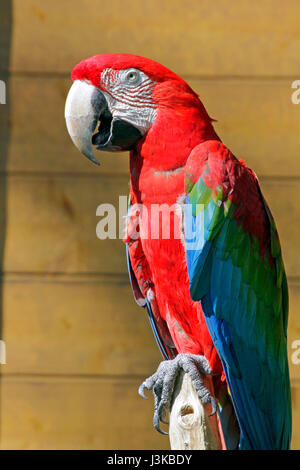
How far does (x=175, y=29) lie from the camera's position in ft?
4.82

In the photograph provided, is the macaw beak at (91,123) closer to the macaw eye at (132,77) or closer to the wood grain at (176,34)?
the macaw eye at (132,77)

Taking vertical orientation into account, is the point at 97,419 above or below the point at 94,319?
below

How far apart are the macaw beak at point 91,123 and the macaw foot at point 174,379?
365 mm

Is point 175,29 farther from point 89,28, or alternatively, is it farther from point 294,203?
point 294,203

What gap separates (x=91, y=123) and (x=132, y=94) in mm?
88

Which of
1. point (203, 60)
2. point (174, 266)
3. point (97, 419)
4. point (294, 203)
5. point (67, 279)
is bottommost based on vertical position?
point (97, 419)

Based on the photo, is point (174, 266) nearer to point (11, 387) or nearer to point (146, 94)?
point (146, 94)

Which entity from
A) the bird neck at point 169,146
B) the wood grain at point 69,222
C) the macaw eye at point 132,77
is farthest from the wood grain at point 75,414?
the macaw eye at point 132,77

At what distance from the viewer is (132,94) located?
1.02 meters

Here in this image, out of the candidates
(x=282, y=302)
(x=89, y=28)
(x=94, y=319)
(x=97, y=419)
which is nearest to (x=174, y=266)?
(x=282, y=302)

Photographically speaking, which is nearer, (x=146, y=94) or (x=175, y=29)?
(x=146, y=94)

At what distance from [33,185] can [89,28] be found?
0.42m

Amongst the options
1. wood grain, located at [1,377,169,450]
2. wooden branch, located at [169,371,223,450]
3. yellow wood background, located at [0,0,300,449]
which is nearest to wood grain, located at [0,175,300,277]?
yellow wood background, located at [0,0,300,449]

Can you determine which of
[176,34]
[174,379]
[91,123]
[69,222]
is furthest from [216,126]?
[174,379]
